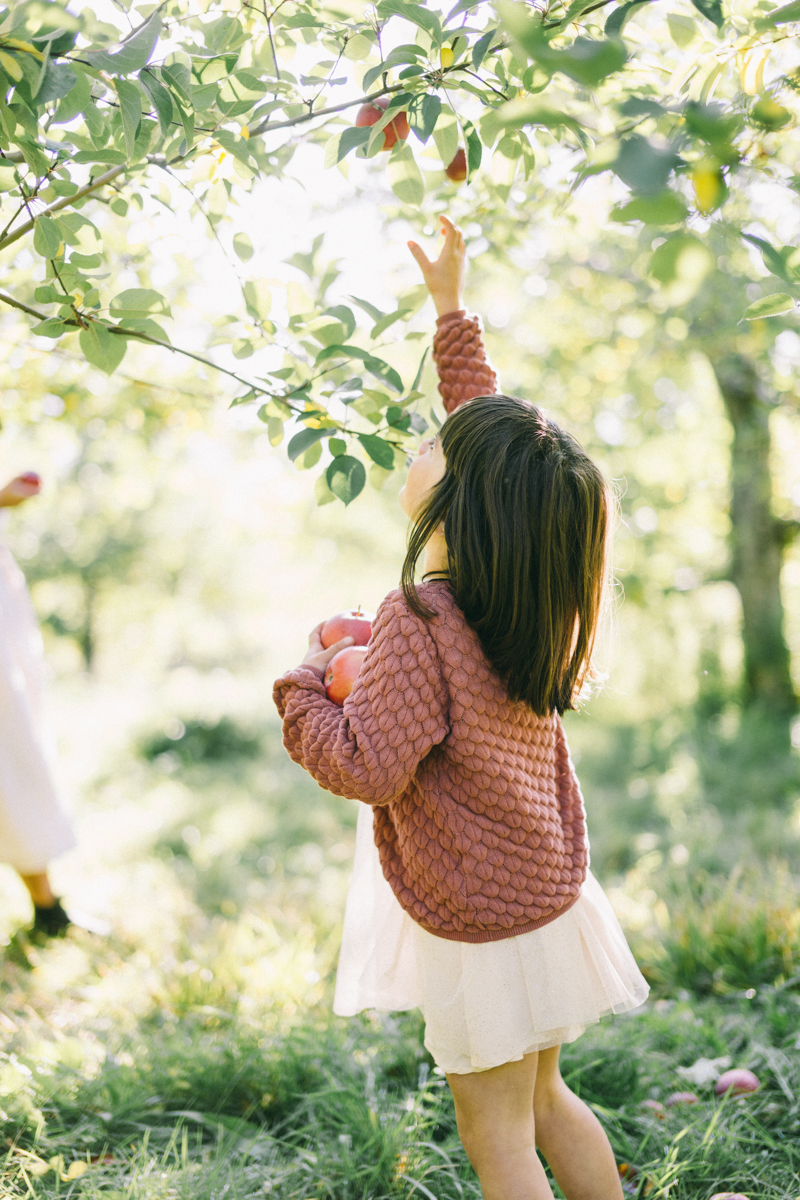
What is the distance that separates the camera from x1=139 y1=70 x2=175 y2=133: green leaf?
1.18 m

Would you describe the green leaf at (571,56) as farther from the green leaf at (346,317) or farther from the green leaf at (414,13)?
the green leaf at (346,317)

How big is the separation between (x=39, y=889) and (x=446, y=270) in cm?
263

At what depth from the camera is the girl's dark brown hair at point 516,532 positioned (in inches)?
53.2

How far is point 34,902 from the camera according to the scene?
3115 millimetres

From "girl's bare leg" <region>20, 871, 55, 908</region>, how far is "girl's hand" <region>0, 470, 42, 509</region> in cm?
137

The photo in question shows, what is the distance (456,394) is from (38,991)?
92.8 inches

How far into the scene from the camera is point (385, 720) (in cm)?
128

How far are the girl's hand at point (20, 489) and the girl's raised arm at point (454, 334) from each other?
183cm

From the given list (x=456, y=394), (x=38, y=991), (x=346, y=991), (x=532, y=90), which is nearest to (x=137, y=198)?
(x=456, y=394)

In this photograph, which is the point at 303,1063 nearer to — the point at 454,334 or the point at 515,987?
the point at 515,987

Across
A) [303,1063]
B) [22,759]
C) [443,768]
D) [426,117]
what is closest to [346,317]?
[426,117]

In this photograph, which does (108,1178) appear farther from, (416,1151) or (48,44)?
(48,44)

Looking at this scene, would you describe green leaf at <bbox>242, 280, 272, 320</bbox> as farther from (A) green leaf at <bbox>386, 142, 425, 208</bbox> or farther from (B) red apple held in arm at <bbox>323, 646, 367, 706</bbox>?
(B) red apple held in arm at <bbox>323, 646, 367, 706</bbox>

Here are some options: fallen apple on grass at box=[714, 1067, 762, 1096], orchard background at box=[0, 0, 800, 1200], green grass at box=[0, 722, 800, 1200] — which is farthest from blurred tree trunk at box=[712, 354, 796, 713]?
fallen apple on grass at box=[714, 1067, 762, 1096]
